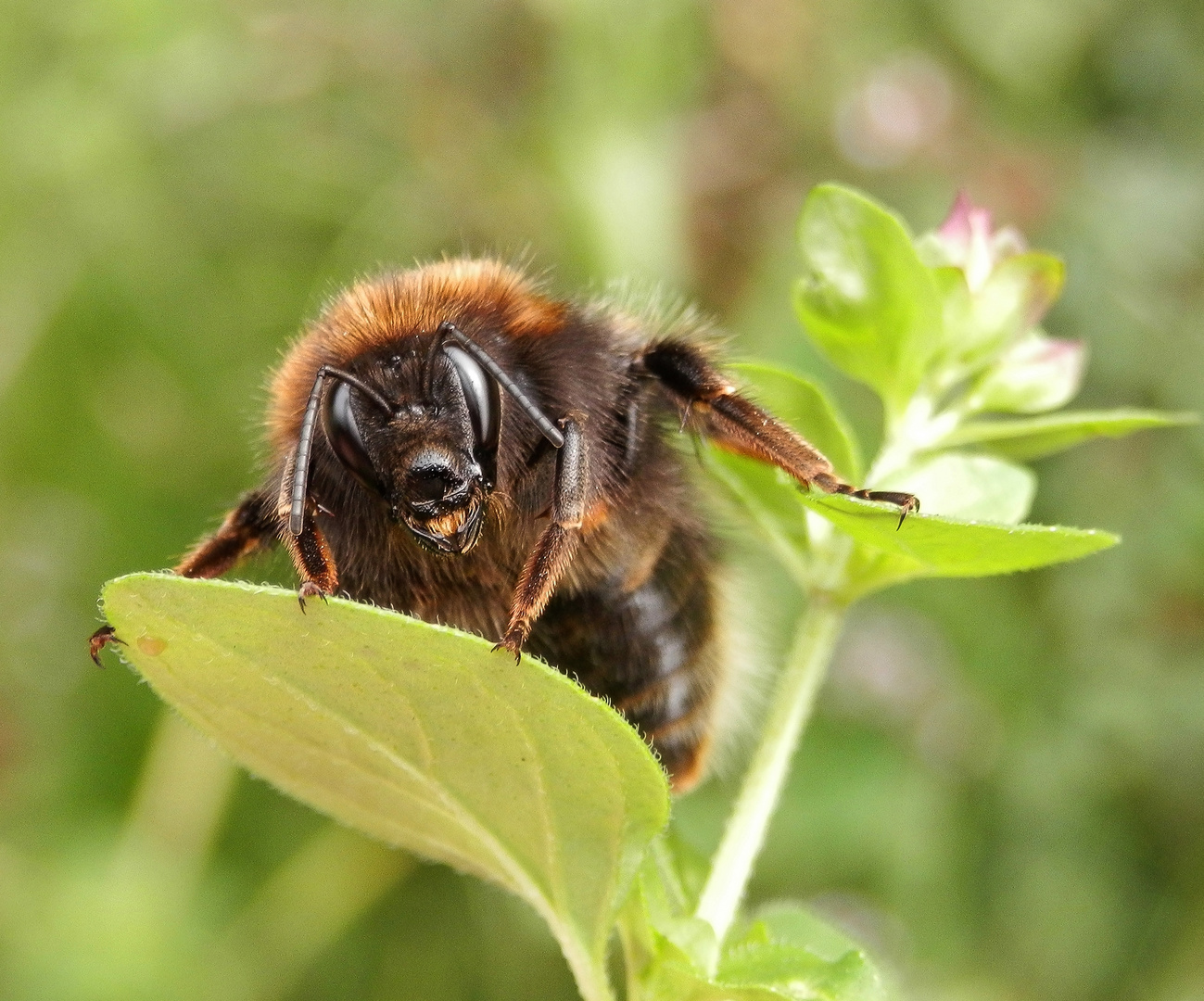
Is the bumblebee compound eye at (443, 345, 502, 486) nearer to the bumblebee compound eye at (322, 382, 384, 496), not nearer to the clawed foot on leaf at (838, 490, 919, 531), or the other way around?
the bumblebee compound eye at (322, 382, 384, 496)

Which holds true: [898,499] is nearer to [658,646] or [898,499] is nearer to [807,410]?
[807,410]

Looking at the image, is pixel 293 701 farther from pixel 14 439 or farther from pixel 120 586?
pixel 14 439

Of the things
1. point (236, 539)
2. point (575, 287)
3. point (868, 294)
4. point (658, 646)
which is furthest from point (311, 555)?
point (575, 287)

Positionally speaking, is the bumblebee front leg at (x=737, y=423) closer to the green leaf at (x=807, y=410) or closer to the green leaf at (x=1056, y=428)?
the green leaf at (x=807, y=410)

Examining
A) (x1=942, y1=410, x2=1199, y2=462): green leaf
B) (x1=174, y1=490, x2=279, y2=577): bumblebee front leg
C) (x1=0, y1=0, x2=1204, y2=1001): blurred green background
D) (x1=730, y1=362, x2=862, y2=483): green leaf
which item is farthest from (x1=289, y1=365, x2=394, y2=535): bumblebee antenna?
(x1=0, y1=0, x2=1204, y2=1001): blurred green background

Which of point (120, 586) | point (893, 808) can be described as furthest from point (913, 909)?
point (120, 586)

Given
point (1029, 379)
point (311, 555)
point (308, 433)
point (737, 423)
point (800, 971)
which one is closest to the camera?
point (800, 971)
